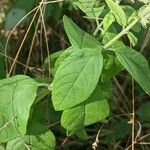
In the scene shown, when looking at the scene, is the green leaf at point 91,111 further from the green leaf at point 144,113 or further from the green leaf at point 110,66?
the green leaf at point 144,113

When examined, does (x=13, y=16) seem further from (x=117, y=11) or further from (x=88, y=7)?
(x=117, y=11)

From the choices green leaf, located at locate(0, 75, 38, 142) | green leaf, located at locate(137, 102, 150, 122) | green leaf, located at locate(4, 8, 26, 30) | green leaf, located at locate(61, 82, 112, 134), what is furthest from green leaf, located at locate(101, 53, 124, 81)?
green leaf, located at locate(137, 102, 150, 122)

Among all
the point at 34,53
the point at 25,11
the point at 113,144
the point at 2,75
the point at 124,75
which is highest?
the point at 25,11

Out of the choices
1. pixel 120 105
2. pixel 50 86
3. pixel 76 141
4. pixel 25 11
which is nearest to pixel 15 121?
pixel 50 86

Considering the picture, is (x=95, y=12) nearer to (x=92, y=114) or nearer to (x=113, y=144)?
(x=92, y=114)

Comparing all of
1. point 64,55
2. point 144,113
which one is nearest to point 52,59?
point 64,55

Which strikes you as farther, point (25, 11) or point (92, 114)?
point (25, 11)

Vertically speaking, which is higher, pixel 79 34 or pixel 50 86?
pixel 79 34
